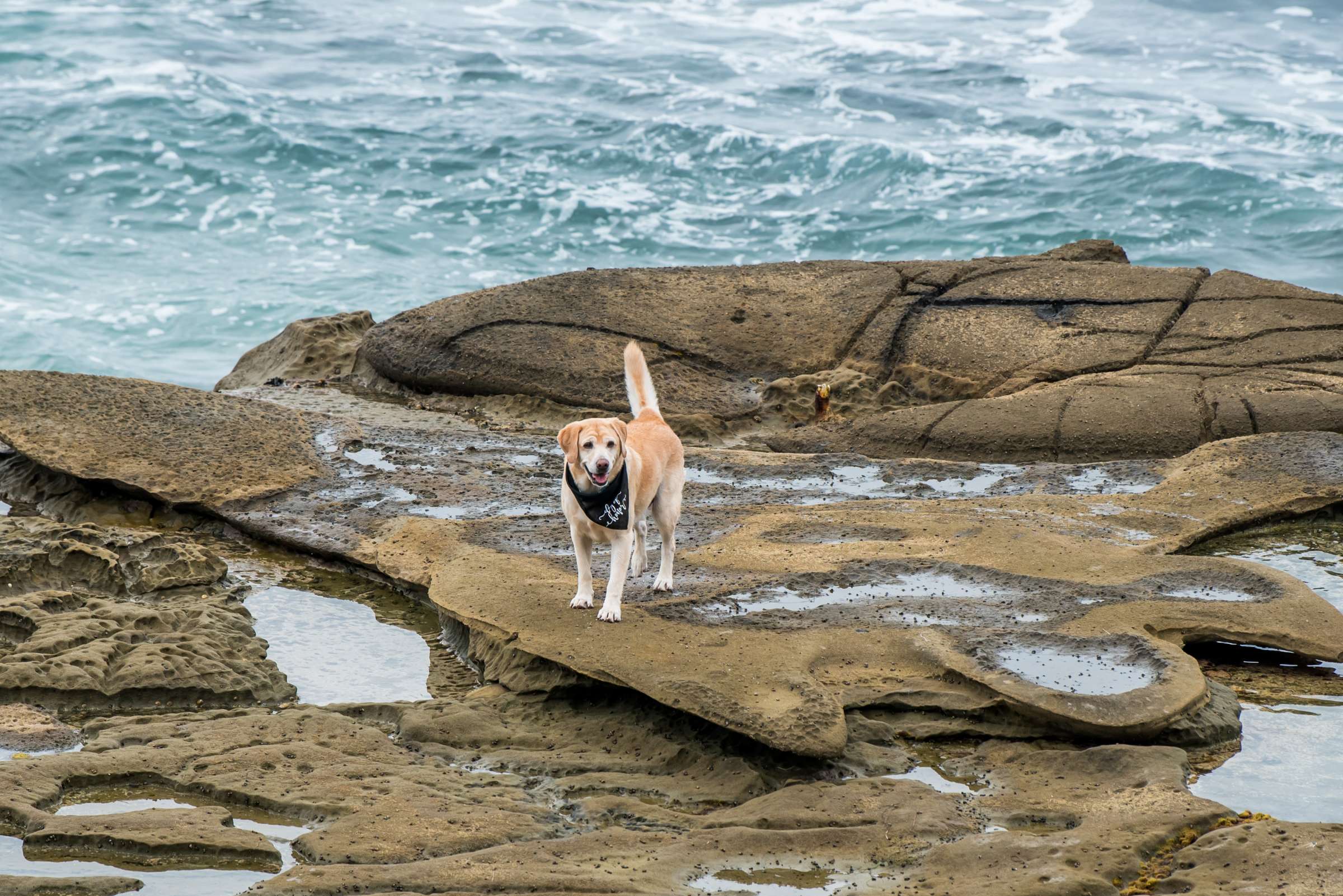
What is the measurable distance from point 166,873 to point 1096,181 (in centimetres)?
1999

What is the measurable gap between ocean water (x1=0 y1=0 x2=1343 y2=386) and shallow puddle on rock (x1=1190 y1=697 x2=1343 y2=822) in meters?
13.6

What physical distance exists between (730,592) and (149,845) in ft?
9.20

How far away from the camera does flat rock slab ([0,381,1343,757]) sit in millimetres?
5516

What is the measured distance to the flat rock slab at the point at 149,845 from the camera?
446cm

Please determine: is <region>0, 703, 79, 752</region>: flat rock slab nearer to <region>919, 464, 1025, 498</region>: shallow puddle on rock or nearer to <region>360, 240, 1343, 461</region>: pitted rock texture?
<region>919, 464, 1025, 498</region>: shallow puddle on rock

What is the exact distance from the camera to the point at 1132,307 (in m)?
10.7

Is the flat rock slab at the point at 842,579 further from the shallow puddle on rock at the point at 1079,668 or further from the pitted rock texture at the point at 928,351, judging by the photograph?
the pitted rock texture at the point at 928,351

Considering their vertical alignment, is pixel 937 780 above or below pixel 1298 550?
above

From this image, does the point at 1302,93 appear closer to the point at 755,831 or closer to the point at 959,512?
the point at 959,512

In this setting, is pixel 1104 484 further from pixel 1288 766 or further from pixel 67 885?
pixel 67 885

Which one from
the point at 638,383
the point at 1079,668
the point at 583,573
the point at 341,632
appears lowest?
→ the point at 341,632

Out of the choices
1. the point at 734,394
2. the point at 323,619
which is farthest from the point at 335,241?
the point at 323,619

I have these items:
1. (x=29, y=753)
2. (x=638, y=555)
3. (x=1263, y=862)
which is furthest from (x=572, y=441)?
(x=1263, y=862)

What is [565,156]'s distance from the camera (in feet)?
73.0
